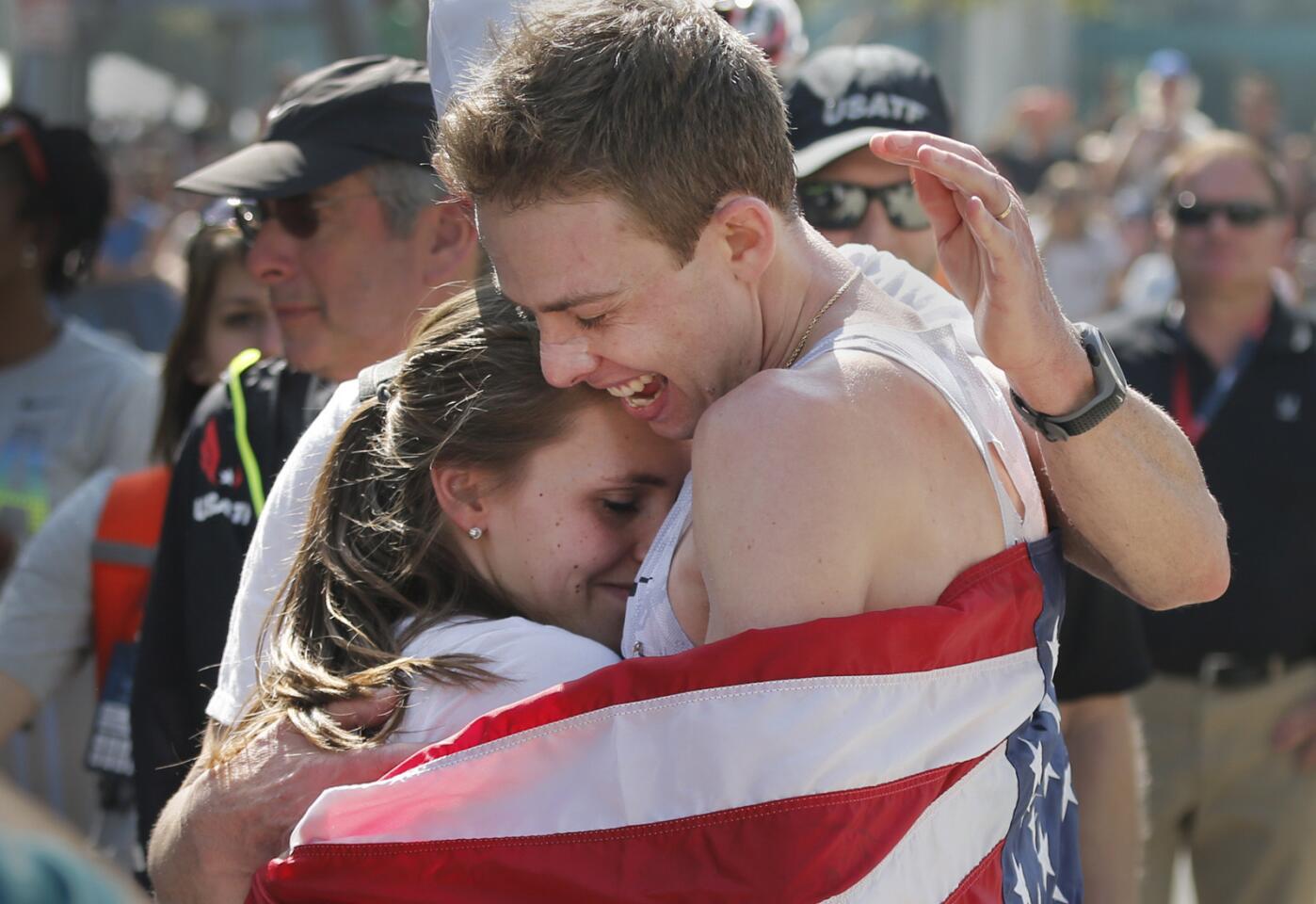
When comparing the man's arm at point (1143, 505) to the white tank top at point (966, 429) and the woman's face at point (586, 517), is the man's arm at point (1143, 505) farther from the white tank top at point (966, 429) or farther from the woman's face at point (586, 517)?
the woman's face at point (586, 517)

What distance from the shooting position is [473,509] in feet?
7.68

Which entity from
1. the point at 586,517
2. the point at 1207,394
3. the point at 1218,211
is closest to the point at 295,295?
the point at 586,517

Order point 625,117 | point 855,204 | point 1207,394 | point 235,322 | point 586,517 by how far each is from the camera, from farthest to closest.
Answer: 1. point 1207,394
2. point 235,322
3. point 855,204
4. point 586,517
5. point 625,117

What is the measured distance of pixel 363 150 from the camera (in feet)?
10.3

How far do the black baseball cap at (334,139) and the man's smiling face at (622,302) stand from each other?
1.12 m

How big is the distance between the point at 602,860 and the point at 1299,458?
335cm

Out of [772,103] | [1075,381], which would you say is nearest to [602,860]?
[1075,381]

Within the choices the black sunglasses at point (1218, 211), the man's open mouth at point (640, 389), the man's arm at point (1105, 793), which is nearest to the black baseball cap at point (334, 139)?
the man's open mouth at point (640, 389)

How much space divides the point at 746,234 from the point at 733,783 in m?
0.66

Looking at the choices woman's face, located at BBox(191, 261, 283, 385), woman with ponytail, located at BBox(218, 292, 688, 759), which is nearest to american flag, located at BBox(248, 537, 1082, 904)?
woman with ponytail, located at BBox(218, 292, 688, 759)

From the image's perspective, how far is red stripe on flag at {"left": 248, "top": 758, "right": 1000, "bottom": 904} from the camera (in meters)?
1.80

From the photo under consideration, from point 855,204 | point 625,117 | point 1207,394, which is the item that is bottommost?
point 1207,394

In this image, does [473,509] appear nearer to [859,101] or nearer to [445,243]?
[445,243]

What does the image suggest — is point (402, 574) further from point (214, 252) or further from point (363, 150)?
point (214, 252)
